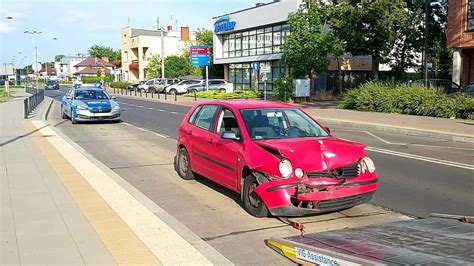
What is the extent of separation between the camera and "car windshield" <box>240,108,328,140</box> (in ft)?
22.8

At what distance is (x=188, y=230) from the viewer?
18.6ft

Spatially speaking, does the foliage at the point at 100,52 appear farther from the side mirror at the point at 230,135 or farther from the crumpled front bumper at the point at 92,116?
the side mirror at the point at 230,135

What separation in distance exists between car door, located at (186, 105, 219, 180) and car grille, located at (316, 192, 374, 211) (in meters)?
2.21

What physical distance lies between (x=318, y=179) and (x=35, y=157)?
734 centimetres

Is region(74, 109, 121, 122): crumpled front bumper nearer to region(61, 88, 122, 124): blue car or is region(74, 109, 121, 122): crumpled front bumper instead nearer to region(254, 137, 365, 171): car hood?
region(61, 88, 122, 124): blue car

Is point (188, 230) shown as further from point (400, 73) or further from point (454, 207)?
point (400, 73)

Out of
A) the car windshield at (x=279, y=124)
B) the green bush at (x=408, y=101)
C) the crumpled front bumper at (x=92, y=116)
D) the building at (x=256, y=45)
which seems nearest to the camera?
the car windshield at (x=279, y=124)

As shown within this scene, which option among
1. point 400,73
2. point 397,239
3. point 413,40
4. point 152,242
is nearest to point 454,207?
point 397,239

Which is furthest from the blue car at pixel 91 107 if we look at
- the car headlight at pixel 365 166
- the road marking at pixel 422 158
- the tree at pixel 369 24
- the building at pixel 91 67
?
the building at pixel 91 67

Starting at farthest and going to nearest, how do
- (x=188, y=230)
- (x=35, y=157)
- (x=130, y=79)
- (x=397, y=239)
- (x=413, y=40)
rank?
(x=130, y=79) < (x=413, y=40) < (x=35, y=157) < (x=188, y=230) < (x=397, y=239)

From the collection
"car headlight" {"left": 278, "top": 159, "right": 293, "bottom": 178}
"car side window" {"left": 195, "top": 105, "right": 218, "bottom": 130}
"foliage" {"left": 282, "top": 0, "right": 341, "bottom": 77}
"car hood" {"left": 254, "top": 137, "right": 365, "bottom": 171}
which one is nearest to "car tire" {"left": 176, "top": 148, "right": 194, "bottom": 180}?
"car side window" {"left": 195, "top": 105, "right": 218, "bottom": 130}

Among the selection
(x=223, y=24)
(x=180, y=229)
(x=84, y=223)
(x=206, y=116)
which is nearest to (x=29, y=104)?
(x=206, y=116)

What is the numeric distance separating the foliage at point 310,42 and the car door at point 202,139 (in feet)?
86.8

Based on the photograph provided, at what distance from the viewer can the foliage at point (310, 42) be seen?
33.8 metres
